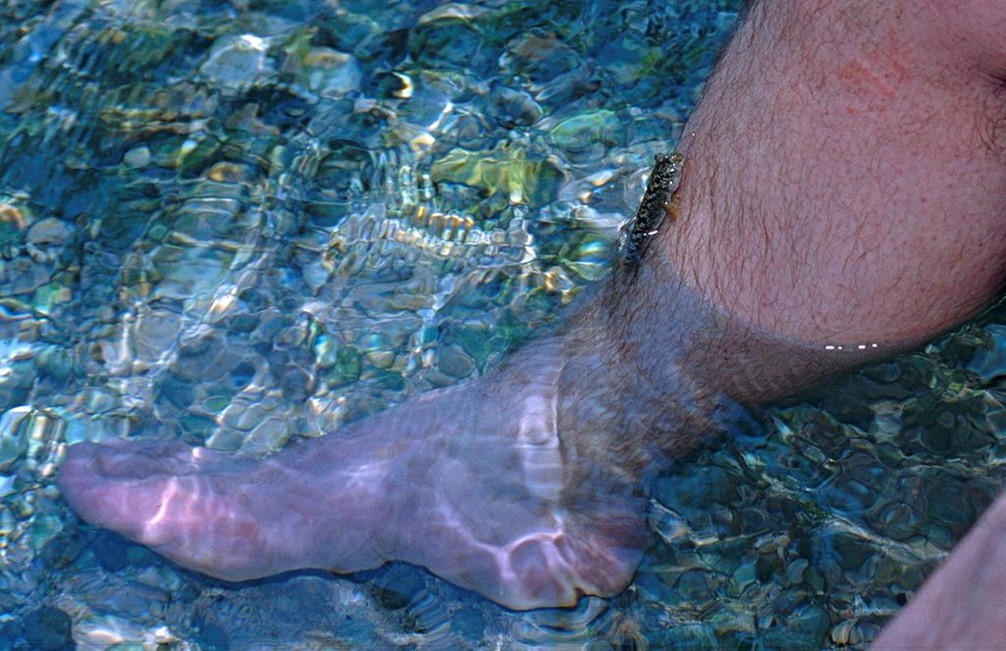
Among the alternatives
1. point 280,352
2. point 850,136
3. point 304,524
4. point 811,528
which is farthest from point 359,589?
point 850,136

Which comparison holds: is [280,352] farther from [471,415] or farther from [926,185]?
[926,185]

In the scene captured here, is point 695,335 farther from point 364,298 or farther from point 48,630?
point 48,630

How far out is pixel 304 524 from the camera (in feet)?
7.76

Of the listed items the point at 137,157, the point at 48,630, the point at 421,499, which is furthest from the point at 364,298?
the point at 48,630

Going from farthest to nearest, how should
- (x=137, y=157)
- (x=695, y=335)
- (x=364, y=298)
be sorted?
1. (x=137, y=157)
2. (x=364, y=298)
3. (x=695, y=335)

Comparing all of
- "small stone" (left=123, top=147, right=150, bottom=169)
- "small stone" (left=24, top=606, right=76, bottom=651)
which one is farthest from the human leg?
"small stone" (left=123, top=147, right=150, bottom=169)

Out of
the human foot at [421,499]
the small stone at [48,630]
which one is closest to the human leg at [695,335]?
the human foot at [421,499]

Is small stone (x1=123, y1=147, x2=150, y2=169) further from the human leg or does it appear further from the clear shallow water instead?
the human leg

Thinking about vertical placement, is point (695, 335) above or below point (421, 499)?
above

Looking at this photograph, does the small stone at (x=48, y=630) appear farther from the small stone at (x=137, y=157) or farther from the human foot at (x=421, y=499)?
the small stone at (x=137, y=157)

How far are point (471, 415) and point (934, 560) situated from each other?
0.98 metres

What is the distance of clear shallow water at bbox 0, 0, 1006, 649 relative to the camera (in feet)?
7.26

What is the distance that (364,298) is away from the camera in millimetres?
2717

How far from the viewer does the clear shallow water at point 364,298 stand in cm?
221
